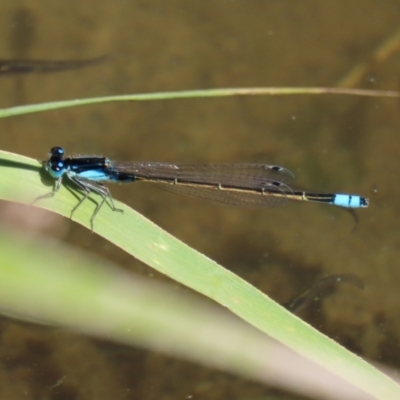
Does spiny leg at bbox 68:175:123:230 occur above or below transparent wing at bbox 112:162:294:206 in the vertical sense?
below

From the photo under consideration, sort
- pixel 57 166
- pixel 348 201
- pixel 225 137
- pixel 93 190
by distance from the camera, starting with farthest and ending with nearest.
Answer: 1. pixel 225 137
2. pixel 348 201
3. pixel 57 166
4. pixel 93 190

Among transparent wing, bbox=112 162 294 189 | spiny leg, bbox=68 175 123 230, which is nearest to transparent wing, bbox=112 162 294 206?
transparent wing, bbox=112 162 294 189

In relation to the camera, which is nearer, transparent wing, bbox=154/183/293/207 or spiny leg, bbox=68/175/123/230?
spiny leg, bbox=68/175/123/230

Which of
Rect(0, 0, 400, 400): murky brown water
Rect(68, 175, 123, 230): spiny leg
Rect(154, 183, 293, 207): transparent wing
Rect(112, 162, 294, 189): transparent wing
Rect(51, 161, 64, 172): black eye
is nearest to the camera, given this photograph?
Rect(68, 175, 123, 230): spiny leg

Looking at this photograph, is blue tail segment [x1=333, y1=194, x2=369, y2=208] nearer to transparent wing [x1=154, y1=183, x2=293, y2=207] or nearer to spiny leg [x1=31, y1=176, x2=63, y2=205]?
transparent wing [x1=154, y1=183, x2=293, y2=207]

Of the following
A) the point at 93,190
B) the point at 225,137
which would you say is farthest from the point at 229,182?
the point at 93,190

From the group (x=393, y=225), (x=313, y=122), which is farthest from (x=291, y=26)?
(x=393, y=225)

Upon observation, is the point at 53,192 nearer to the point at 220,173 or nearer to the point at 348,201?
the point at 220,173

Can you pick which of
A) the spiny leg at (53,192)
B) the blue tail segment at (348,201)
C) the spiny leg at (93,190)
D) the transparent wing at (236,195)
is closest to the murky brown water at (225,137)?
the transparent wing at (236,195)

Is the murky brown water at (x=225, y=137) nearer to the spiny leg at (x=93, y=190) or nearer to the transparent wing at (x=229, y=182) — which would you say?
the transparent wing at (x=229, y=182)
